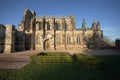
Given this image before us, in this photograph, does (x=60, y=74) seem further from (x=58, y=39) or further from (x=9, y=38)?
(x=58, y=39)

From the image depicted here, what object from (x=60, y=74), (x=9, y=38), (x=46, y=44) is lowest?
(x=60, y=74)

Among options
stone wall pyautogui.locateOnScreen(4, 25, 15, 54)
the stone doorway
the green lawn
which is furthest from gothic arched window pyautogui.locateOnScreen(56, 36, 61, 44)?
the green lawn

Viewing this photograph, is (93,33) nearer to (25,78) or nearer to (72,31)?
(72,31)

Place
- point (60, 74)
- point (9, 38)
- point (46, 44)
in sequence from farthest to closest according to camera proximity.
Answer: point (46, 44) < point (9, 38) < point (60, 74)

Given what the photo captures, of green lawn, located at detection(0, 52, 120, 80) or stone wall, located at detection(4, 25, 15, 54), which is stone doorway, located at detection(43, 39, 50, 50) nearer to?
stone wall, located at detection(4, 25, 15, 54)

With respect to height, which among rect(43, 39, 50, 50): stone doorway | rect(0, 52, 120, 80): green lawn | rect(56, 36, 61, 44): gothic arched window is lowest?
rect(0, 52, 120, 80): green lawn

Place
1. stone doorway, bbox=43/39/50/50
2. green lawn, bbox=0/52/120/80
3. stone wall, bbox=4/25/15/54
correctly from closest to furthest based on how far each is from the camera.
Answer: green lawn, bbox=0/52/120/80
stone wall, bbox=4/25/15/54
stone doorway, bbox=43/39/50/50

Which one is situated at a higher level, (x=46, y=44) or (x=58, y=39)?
(x=58, y=39)

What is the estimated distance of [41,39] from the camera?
127 ft

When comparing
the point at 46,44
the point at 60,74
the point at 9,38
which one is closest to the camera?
the point at 60,74

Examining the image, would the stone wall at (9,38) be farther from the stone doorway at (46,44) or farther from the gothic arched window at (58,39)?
the gothic arched window at (58,39)

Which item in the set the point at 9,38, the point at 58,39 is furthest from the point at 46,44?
the point at 9,38

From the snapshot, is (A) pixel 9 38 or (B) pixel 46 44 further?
(B) pixel 46 44

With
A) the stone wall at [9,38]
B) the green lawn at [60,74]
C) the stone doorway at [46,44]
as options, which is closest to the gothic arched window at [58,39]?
the stone doorway at [46,44]
